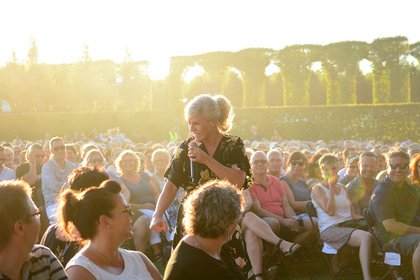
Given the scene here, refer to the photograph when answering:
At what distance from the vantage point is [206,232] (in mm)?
3635

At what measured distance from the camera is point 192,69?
4628cm

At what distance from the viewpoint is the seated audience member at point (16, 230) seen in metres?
2.75

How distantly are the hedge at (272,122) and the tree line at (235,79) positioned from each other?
13.7 ft

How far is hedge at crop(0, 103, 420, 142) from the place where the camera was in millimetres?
34781

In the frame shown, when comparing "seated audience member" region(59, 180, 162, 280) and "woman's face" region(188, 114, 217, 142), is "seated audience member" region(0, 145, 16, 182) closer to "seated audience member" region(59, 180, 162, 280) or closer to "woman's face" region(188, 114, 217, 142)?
"woman's face" region(188, 114, 217, 142)

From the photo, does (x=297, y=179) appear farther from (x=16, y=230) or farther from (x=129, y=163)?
(x=16, y=230)

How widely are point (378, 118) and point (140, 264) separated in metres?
32.4

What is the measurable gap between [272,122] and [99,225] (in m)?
34.2

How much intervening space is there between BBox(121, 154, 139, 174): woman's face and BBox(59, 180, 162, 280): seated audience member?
5.40 m

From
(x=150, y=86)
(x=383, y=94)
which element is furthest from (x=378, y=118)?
(x=150, y=86)

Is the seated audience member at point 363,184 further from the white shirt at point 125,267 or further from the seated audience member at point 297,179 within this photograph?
the white shirt at point 125,267

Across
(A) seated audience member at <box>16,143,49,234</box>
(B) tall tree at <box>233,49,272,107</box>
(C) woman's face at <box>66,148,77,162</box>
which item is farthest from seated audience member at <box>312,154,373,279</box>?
(B) tall tree at <box>233,49,272,107</box>

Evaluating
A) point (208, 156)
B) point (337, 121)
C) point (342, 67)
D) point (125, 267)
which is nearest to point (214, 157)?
point (208, 156)

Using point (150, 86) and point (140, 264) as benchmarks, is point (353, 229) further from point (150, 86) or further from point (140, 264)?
point (150, 86)
